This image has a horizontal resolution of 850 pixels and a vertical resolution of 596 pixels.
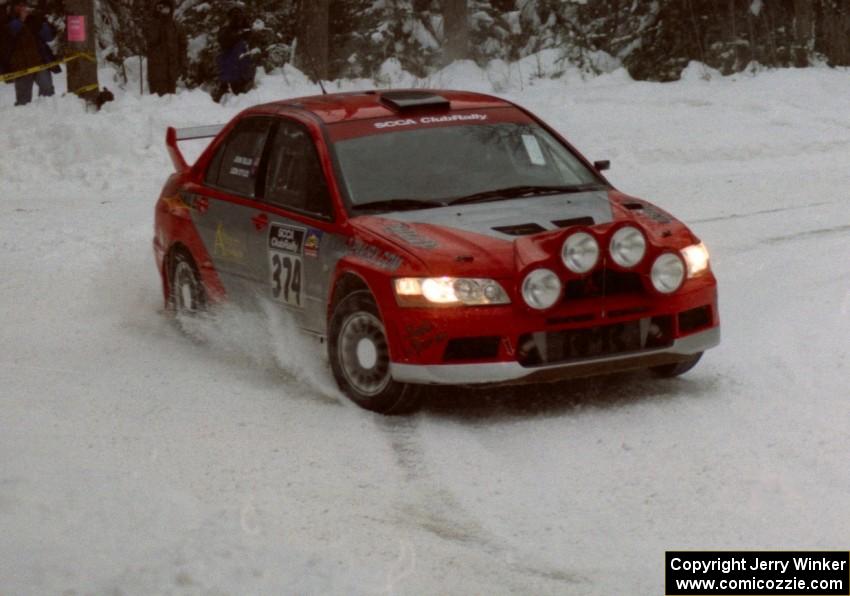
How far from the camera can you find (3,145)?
808 inches

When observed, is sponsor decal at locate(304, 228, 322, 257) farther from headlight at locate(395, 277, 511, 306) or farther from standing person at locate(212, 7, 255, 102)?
standing person at locate(212, 7, 255, 102)

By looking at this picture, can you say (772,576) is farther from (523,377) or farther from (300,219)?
(300,219)

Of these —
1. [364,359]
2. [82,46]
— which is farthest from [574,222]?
[82,46]

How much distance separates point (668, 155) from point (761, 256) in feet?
24.9

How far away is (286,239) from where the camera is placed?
903cm

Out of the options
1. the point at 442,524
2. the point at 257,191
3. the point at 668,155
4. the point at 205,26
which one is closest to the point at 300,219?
the point at 257,191

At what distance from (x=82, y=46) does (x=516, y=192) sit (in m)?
16.5

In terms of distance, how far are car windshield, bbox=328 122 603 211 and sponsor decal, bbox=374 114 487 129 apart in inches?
2.7

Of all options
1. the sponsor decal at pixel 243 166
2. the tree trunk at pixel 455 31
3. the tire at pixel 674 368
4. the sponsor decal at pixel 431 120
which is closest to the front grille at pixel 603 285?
the tire at pixel 674 368

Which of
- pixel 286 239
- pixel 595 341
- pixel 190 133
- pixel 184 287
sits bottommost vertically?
pixel 184 287

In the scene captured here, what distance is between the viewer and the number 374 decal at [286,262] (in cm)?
891

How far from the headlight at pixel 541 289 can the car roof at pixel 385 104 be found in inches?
76.7

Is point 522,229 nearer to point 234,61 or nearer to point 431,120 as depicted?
point 431,120

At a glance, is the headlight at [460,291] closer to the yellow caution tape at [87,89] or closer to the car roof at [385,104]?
the car roof at [385,104]
